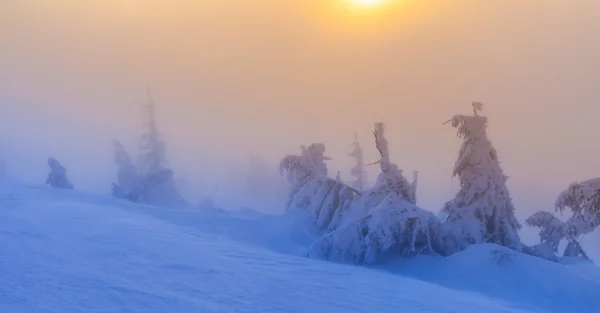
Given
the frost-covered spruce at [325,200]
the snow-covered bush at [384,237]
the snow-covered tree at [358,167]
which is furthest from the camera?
the snow-covered tree at [358,167]

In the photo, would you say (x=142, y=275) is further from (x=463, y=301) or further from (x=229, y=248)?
(x=463, y=301)

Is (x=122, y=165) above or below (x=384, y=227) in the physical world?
above

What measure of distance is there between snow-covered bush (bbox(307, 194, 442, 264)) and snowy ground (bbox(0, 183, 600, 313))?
737mm

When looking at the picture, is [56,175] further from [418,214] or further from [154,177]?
[418,214]

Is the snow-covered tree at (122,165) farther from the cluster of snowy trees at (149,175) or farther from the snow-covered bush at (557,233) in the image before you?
the snow-covered bush at (557,233)

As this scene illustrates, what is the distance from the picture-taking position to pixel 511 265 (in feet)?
51.4

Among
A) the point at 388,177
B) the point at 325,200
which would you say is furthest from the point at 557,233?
the point at 325,200

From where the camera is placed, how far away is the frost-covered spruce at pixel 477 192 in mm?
18938

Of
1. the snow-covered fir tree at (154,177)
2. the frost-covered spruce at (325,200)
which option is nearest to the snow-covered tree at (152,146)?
the snow-covered fir tree at (154,177)

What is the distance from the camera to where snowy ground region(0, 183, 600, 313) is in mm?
8484

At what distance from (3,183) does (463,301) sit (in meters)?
18.7

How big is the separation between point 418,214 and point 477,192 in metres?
3.02

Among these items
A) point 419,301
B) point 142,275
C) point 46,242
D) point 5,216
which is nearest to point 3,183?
point 5,216

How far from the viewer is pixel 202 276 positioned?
404 inches
